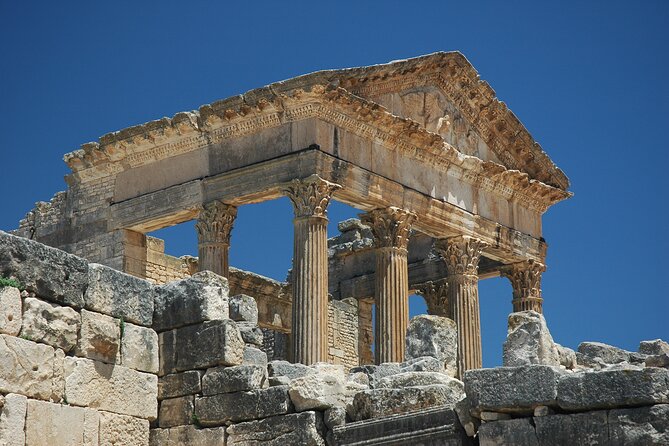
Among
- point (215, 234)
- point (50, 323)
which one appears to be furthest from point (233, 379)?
point (215, 234)

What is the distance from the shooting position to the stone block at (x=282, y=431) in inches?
433

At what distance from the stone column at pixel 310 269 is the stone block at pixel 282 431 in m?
10.3

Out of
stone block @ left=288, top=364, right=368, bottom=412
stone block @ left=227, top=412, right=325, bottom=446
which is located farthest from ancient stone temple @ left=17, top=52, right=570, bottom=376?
stone block @ left=288, top=364, right=368, bottom=412

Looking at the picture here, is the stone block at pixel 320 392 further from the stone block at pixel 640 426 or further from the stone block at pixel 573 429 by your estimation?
the stone block at pixel 640 426

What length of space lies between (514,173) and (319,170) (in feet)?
22.4

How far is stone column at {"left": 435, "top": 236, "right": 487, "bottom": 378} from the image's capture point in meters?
26.5

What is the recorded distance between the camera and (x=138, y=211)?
2555 cm

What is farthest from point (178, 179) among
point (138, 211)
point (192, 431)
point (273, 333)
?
point (192, 431)

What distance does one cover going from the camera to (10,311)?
10.4m

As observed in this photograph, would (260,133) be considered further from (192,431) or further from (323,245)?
(192,431)

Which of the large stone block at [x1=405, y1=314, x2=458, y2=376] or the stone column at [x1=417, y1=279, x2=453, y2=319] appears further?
the stone column at [x1=417, y1=279, x2=453, y2=319]

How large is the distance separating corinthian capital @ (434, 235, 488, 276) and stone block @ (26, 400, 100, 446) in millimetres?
16366

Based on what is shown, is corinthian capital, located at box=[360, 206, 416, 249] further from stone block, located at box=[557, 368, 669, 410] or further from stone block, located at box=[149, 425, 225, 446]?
stone block, located at box=[557, 368, 669, 410]

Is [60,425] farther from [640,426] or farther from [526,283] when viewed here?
[526,283]
